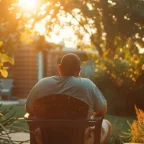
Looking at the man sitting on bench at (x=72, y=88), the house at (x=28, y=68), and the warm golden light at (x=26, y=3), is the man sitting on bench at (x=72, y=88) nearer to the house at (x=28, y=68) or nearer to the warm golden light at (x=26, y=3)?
the warm golden light at (x=26, y=3)

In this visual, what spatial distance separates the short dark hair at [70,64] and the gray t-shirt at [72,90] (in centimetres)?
6

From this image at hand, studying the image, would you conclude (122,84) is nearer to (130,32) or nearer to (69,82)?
(130,32)

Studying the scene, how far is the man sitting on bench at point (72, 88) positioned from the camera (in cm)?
559

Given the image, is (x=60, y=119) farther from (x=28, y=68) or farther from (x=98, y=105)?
(x=28, y=68)

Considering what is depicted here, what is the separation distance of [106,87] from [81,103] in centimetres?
1267

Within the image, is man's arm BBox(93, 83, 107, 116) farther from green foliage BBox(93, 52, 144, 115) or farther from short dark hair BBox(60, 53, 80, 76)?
green foliage BBox(93, 52, 144, 115)

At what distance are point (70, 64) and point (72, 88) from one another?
0.25 m

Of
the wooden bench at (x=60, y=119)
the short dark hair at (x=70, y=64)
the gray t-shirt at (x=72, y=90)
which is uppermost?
the short dark hair at (x=70, y=64)

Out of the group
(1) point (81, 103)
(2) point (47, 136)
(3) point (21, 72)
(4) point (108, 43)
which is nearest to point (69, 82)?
(1) point (81, 103)

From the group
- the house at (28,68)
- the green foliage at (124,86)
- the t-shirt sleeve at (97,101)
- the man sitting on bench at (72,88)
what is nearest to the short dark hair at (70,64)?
the man sitting on bench at (72,88)

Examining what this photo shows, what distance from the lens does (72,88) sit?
5602 millimetres

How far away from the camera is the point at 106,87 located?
18172 mm

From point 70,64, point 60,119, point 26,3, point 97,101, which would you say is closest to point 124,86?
point 26,3

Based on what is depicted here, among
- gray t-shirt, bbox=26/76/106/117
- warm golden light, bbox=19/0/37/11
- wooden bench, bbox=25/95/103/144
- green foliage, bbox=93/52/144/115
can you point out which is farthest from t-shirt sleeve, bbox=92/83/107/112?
green foliage, bbox=93/52/144/115
